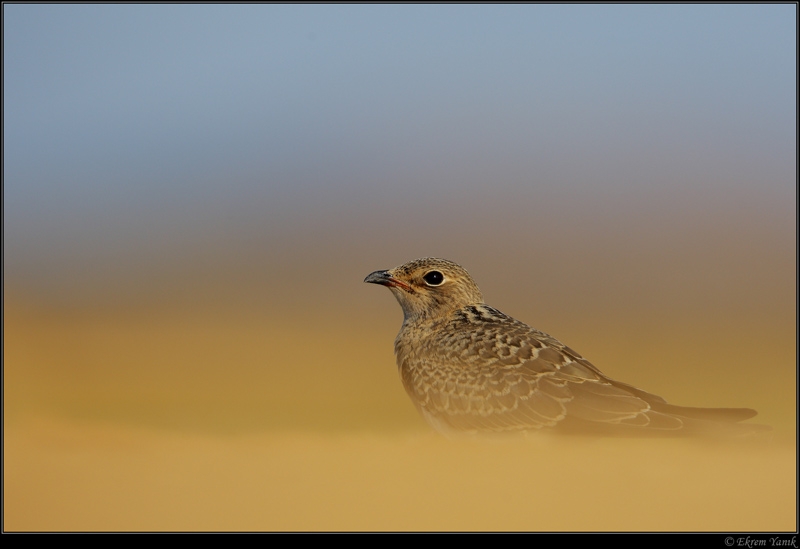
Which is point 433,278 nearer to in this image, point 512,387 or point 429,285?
point 429,285

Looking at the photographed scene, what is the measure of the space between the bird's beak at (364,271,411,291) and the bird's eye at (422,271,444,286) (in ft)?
0.78

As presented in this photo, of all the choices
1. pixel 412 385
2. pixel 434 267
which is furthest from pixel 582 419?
pixel 434 267

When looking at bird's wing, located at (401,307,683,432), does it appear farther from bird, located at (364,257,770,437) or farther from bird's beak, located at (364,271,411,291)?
bird's beak, located at (364,271,411,291)

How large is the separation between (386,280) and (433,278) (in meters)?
0.55

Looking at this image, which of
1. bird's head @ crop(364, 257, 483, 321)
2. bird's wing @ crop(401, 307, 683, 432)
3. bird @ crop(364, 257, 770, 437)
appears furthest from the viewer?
bird's head @ crop(364, 257, 483, 321)

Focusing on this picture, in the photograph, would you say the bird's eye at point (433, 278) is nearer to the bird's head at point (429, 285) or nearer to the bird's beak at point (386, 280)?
the bird's head at point (429, 285)

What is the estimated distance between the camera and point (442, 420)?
7.44m

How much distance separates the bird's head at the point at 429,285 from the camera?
8680 millimetres

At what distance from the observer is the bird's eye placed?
870 cm

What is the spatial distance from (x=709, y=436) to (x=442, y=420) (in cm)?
242

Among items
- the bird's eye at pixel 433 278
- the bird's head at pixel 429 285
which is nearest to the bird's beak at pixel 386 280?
the bird's head at pixel 429 285

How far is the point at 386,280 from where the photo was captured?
883cm

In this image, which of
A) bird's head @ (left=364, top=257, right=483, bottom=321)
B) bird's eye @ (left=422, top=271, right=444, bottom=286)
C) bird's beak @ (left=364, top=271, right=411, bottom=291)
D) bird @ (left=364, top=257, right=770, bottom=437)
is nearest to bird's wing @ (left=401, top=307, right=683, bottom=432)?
bird @ (left=364, top=257, right=770, bottom=437)

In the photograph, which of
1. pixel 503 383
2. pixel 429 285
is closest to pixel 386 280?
pixel 429 285
